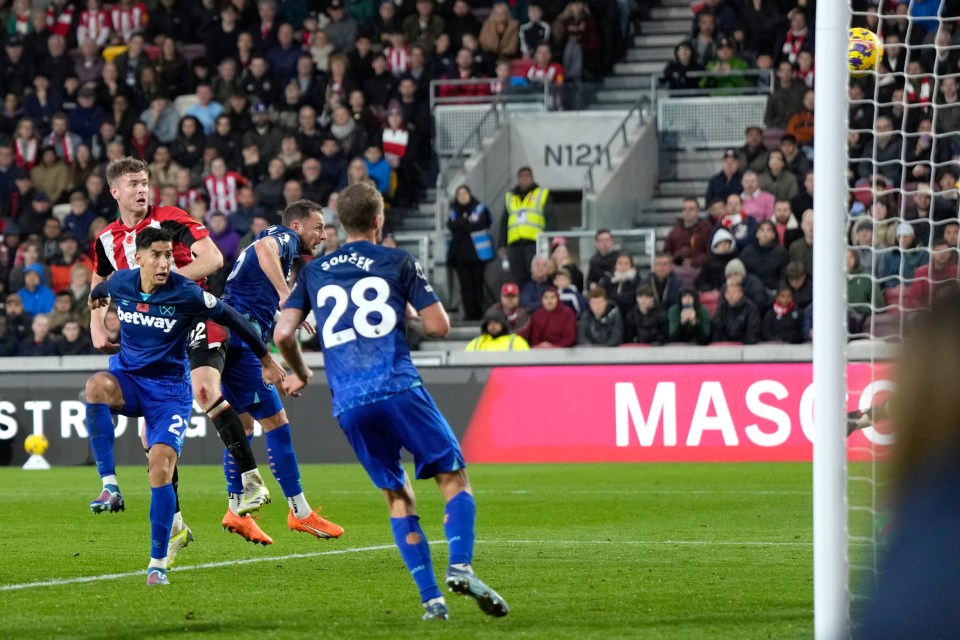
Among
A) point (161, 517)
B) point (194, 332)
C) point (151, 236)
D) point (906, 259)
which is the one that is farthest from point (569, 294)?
point (161, 517)

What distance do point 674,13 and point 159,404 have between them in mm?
17218

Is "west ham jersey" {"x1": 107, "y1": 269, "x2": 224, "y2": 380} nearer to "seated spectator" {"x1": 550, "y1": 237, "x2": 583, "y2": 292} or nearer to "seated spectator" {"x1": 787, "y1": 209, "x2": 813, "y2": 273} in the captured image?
"seated spectator" {"x1": 550, "y1": 237, "x2": 583, "y2": 292}

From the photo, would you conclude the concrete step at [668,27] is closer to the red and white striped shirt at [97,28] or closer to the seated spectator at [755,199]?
the seated spectator at [755,199]

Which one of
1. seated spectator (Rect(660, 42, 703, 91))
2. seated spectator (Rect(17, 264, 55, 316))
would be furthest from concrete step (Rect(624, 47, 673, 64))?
seated spectator (Rect(17, 264, 55, 316))

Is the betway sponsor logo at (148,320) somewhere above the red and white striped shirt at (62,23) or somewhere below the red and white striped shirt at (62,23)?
below

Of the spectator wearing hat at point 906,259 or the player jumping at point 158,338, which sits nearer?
the player jumping at point 158,338

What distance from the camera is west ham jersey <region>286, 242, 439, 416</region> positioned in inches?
251

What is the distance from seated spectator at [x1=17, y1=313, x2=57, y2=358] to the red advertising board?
5.93 metres

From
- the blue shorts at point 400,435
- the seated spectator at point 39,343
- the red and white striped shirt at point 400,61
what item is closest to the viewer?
the blue shorts at point 400,435

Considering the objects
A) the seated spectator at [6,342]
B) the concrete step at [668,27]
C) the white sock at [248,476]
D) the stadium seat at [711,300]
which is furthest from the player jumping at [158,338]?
the concrete step at [668,27]

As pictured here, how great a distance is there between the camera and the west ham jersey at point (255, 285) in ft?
32.6

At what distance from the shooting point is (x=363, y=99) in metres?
22.1

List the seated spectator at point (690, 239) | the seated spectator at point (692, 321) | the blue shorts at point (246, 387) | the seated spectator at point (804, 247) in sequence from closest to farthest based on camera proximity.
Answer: the blue shorts at point (246, 387), the seated spectator at point (692, 321), the seated spectator at point (804, 247), the seated spectator at point (690, 239)

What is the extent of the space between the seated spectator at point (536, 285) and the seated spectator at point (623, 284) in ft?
2.27
